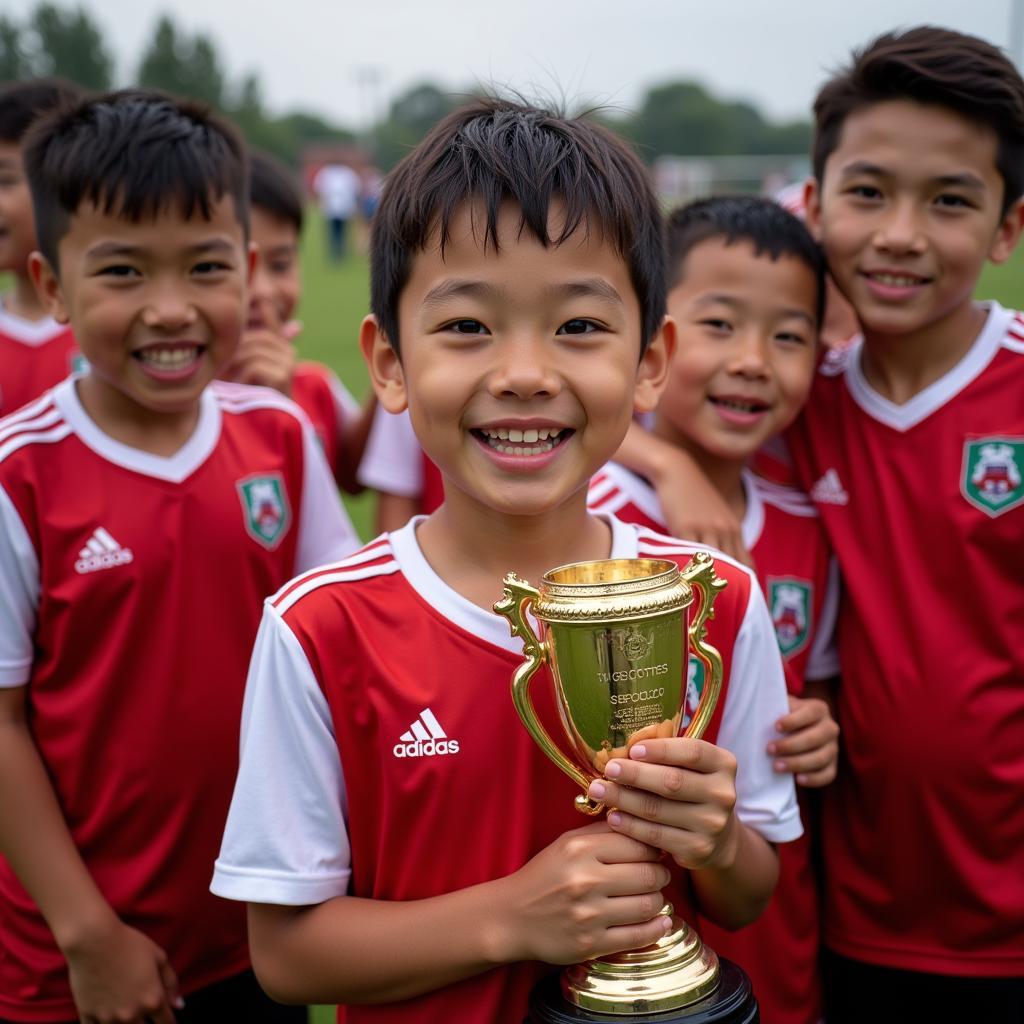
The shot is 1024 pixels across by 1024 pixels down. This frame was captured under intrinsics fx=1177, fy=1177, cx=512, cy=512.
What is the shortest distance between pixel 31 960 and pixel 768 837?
144 cm

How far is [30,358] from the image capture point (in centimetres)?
369

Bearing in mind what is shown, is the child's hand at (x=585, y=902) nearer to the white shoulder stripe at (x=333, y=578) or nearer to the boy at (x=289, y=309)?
the white shoulder stripe at (x=333, y=578)

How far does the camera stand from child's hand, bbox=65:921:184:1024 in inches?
83.1

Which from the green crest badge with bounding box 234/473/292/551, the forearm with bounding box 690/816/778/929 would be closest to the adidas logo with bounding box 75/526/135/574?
the green crest badge with bounding box 234/473/292/551

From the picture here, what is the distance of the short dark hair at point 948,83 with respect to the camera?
2369mm

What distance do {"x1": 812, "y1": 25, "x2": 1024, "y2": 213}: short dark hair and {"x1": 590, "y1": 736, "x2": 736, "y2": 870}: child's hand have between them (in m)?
1.54

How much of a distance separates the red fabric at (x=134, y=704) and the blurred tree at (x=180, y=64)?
57.7 meters

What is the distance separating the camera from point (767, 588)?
2.39 meters

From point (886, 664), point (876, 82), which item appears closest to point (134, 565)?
point (886, 664)

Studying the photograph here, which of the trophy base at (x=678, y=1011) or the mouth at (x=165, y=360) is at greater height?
the mouth at (x=165, y=360)

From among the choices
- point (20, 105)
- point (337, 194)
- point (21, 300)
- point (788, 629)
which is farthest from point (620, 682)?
point (337, 194)

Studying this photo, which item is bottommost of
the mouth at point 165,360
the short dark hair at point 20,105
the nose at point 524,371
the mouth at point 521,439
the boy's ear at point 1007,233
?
the mouth at point 521,439

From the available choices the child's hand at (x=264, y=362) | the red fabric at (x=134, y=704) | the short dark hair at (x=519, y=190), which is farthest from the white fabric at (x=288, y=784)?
the child's hand at (x=264, y=362)

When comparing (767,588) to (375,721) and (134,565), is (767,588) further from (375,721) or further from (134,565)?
(134,565)
